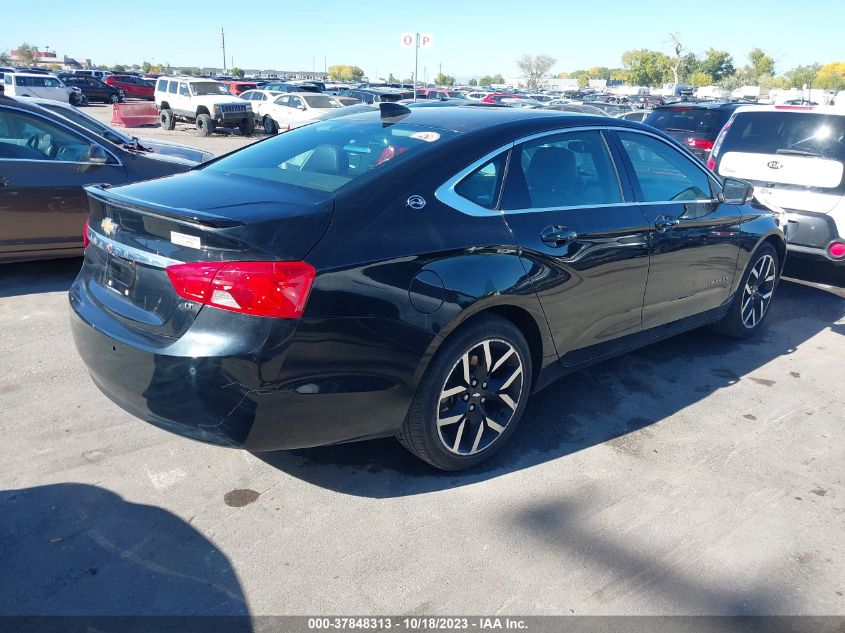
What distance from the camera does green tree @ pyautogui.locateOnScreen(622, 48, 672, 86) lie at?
304ft

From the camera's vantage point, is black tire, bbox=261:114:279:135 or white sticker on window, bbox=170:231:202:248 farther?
black tire, bbox=261:114:279:135

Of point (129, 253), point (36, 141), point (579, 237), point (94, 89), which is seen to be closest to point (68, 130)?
point (36, 141)

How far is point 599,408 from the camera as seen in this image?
4.31 m

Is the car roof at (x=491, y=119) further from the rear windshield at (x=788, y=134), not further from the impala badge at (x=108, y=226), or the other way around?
the rear windshield at (x=788, y=134)

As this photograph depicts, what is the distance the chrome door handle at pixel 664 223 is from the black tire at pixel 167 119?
83.4 feet

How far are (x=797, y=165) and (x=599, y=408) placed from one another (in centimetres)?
401

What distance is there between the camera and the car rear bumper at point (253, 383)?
2715 mm

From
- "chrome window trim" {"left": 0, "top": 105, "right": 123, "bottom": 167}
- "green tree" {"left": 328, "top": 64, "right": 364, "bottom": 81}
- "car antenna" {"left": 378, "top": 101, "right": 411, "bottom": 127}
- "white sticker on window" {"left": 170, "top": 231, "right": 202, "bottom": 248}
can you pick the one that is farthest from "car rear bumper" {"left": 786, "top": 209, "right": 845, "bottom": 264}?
"green tree" {"left": 328, "top": 64, "right": 364, "bottom": 81}

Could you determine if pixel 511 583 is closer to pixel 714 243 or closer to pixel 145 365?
pixel 145 365

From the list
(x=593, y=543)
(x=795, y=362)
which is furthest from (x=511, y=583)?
(x=795, y=362)

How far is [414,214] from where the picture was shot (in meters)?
3.11

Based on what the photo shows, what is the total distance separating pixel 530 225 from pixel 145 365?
1.88 m

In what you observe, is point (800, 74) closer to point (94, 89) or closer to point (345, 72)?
point (94, 89)

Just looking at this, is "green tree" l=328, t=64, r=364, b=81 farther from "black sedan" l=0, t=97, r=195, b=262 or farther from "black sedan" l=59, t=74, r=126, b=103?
"black sedan" l=0, t=97, r=195, b=262
